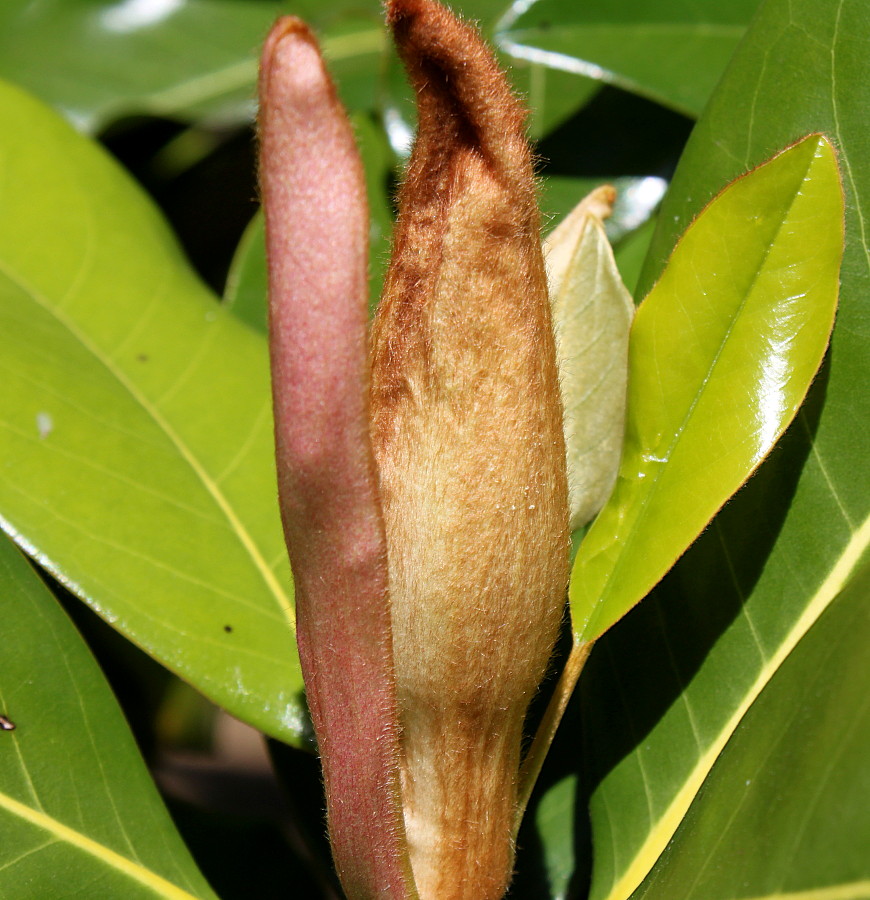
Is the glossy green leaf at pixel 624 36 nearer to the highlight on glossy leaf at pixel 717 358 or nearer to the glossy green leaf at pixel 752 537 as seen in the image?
the glossy green leaf at pixel 752 537

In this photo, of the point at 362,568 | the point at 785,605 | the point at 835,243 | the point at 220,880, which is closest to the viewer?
the point at 362,568

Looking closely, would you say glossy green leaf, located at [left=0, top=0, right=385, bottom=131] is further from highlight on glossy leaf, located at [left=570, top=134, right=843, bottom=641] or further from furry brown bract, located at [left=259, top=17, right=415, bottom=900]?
furry brown bract, located at [left=259, top=17, right=415, bottom=900]

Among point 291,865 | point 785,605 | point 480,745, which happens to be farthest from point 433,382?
point 291,865

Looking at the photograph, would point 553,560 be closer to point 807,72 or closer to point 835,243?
point 835,243

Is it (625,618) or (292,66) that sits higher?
(292,66)

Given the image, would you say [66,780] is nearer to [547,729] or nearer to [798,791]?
[547,729]

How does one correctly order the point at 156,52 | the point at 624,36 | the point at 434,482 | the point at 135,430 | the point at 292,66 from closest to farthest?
the point at 292,66, the point at 434,482, the point at 135,430, the point at 624,36, the point at 156,52

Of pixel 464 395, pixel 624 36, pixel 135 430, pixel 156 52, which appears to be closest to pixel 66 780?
pixel 135 430
